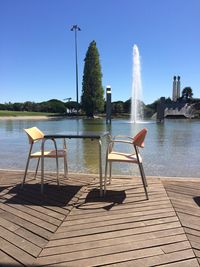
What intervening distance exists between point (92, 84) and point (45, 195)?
4879cm

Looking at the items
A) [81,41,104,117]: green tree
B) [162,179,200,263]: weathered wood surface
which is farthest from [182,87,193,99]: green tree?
[162,179,200,263]: weathered wood surface

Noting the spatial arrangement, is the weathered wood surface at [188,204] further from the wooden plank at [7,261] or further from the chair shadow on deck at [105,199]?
the wooden plank at [7,261]

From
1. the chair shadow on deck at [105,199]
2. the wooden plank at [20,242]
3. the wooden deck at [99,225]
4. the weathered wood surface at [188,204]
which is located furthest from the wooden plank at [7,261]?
the weathered wood surface at [188,204]

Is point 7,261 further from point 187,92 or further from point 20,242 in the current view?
point 187,92

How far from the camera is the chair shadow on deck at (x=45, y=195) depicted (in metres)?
3.33

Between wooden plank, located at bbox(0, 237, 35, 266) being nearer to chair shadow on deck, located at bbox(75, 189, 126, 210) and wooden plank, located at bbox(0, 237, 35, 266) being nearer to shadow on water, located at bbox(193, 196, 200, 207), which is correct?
chair shadow on deck, located at bbox(75, 189, 126, 210)

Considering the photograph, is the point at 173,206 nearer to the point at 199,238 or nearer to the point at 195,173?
the point at 199,238

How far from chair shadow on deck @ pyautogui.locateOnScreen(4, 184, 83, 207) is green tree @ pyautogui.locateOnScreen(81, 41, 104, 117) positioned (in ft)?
157

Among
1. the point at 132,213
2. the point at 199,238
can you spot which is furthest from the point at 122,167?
the point at 199,238

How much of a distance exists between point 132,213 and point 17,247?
3.87ft

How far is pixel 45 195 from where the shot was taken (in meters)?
3.60

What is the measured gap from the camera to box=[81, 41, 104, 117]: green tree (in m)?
50.6

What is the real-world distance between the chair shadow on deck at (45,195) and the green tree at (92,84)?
47.9m

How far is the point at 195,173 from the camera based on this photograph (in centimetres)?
581
